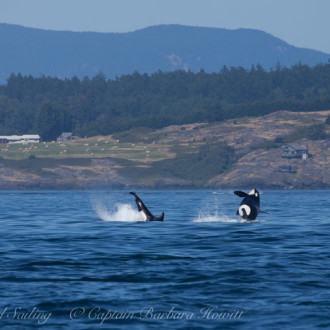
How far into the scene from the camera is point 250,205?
44.4 metres

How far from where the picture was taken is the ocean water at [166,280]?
19.6 metres

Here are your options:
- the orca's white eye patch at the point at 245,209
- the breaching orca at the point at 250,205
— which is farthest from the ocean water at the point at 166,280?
the orca's white eye patch at the point at 245,209

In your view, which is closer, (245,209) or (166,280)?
(166,280)

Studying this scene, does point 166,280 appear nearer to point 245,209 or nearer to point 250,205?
point 250,205

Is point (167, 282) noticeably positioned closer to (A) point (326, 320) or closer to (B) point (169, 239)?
(A) point (326, 320)

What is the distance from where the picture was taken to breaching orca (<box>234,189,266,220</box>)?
43.1 metres

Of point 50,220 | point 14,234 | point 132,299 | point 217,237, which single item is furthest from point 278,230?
point 132,299

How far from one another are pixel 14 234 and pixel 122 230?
18.9 feet

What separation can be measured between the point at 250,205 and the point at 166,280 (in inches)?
805

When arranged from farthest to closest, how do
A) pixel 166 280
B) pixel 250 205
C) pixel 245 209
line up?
pixel 245 209
pixel 250 205
pixel 166 280

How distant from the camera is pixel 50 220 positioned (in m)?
54.3

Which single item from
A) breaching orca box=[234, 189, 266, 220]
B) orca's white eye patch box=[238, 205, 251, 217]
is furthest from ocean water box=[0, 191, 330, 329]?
orca's white eye patch box=[238, 205, 251, 217]

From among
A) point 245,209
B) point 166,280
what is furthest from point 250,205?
point 166,280

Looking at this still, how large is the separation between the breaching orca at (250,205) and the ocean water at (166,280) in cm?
250
